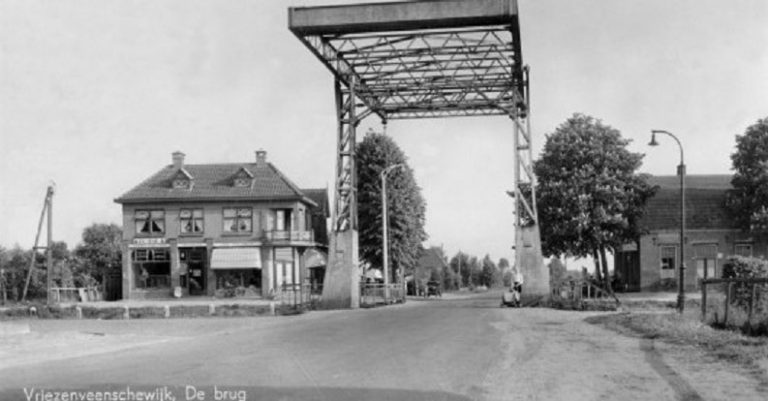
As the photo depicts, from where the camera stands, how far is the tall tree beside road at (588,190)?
149ft

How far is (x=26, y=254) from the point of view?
2507 inches

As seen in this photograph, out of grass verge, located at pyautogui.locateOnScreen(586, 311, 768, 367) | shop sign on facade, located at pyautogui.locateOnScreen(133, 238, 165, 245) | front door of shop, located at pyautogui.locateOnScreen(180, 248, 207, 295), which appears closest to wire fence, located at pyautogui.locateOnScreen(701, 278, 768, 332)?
grass verge, located at pyautogui.locateOnScreen(586, 311, 768, 367)

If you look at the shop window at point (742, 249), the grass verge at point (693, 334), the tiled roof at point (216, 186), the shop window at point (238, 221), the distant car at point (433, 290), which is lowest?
the distant car at point (433, 290)

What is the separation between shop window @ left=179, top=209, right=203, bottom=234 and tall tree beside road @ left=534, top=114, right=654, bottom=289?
21.4m

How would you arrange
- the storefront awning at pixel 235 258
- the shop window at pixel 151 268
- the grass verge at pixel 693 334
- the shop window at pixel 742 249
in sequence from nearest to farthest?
the grass verge at pixel 693 334
the shop window at pixel 742 249
the storefront awning at pixel 235 258
the shop window at pixel 151 268

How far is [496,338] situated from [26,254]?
182 ft

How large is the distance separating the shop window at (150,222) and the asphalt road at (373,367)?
35161 millimetres

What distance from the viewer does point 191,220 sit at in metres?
53.4

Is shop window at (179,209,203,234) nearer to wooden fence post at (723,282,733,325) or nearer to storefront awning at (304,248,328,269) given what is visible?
storefront awning at (304,248,328,269)

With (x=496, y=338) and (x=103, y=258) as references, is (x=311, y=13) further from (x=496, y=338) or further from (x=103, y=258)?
(x=103, y=258)

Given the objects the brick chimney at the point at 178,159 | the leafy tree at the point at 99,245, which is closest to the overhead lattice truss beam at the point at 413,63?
the brick chimney at the point at 178,159

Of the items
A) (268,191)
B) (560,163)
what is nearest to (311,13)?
(560,163)

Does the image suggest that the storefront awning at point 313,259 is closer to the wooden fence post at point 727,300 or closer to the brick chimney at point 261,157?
the brick chimney at point 261,157

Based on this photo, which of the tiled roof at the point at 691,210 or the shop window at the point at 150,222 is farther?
the shop window at the point at 150,222
